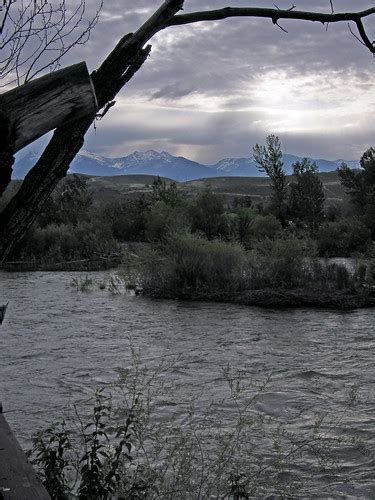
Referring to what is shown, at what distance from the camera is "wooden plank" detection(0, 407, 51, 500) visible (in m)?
3.54

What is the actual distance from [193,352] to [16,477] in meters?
8.14

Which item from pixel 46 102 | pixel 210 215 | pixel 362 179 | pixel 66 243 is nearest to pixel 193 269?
pixel 66 243

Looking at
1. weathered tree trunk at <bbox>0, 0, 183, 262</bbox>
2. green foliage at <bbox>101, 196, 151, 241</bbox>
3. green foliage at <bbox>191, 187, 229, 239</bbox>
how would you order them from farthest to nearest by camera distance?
green foliage at <bbox>101, 196, 151, 241</bbox> < green foliage at <bbox>191, 187, 229, 239</bbox> < weathered tree trunk at <bbox>0, 0, 183, 262</bbox>

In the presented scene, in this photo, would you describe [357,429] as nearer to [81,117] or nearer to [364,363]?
[364,363]

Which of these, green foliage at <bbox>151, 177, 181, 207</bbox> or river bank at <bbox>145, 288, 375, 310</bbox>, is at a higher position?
green foliage at <bbox>151, 177, 181, 207</bbox>

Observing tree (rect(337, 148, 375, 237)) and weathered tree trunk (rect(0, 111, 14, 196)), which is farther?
tree (rect(337, 148, 375, 237))

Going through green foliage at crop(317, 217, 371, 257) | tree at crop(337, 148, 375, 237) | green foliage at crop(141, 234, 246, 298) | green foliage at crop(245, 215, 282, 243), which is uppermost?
tree at crop(337, 148, 375, 237)

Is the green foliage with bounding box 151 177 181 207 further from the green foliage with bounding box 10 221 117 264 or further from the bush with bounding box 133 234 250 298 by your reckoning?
the bush with bounding box 133 234 250 298

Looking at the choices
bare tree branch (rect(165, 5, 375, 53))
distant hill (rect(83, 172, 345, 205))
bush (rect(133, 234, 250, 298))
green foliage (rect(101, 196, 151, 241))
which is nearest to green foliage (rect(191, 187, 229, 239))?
green foliage (rect(101, 196, 151, 241))

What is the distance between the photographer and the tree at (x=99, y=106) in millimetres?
3525

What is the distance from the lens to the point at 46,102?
322cm

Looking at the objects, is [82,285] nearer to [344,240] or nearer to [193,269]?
[193,269]

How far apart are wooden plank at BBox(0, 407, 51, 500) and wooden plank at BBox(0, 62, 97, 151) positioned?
1.70m

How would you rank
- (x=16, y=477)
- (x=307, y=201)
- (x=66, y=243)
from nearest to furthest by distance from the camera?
(x=16, y=477) → (x=66, y=243) → (x=307, y=201)
